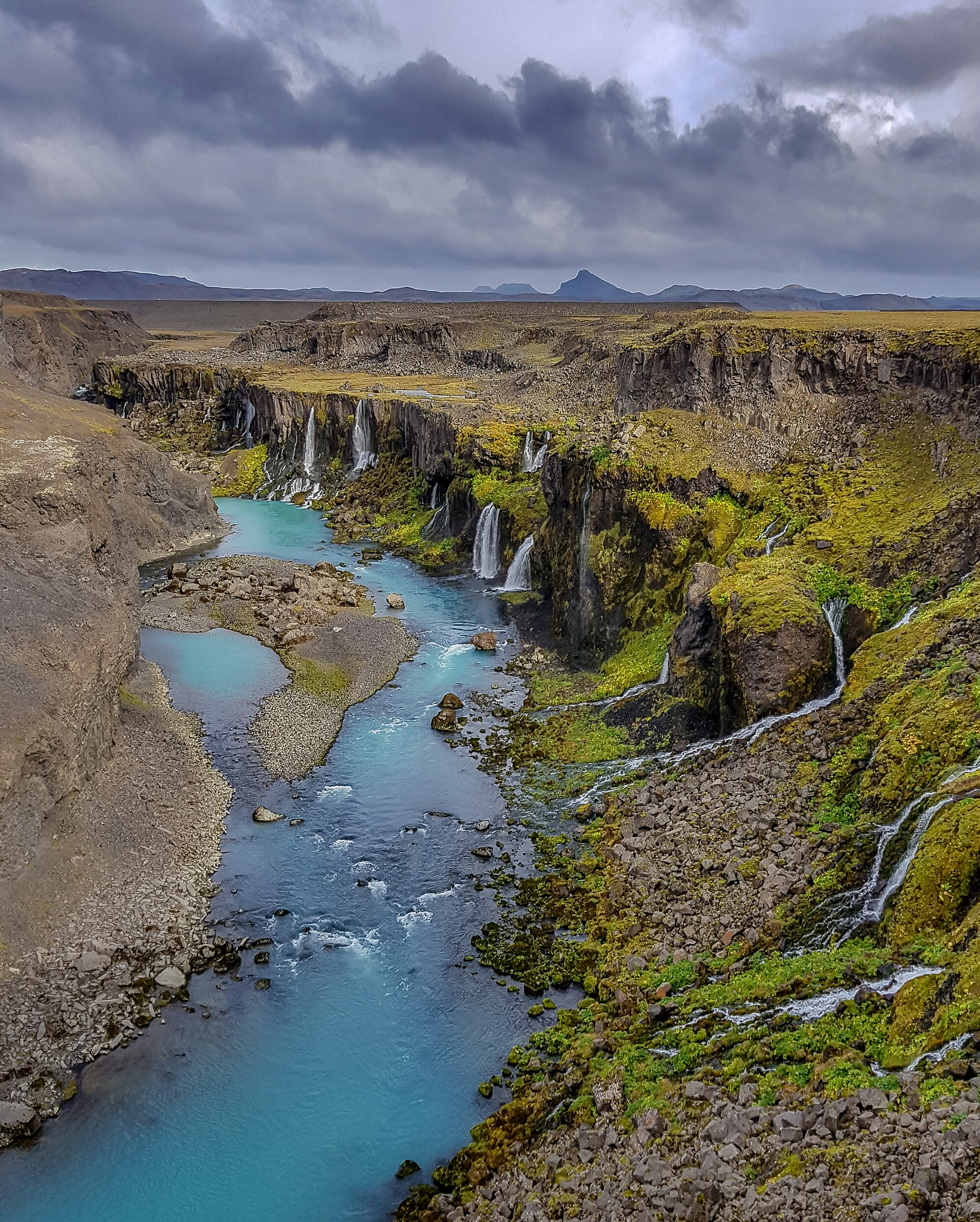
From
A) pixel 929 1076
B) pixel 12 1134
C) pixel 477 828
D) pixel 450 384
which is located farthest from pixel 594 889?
pixel 450 384

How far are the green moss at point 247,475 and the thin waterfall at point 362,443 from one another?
41.5ft

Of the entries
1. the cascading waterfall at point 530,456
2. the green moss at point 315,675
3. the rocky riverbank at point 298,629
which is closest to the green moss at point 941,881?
the rocky riverbank at point 298,629

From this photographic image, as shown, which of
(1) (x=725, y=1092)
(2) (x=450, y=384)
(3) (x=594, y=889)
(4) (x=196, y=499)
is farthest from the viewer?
(2) (x=450, y=384)

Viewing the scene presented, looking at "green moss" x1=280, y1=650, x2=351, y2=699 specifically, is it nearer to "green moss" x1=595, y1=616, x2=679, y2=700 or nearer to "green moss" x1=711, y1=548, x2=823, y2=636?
"green moss" x1=595, y1=616, x2=679, y2=700

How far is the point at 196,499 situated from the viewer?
3093 inches

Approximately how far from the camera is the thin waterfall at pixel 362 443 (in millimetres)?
91562

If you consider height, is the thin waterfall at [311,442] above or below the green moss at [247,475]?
above

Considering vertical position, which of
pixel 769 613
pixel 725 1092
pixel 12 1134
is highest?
pixel 769 613

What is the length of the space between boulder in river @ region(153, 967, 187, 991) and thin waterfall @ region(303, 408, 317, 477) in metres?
76.0

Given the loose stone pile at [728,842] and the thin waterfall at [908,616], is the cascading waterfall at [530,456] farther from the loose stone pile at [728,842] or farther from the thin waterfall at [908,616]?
the loose stone pile at [728,842]

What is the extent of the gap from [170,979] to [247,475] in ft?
264

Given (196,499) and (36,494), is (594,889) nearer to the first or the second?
(36,494)

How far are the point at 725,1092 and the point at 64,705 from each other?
24077 millimetres

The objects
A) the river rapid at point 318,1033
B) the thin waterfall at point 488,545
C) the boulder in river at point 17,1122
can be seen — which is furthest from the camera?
the thin waterfall at point 488,545
